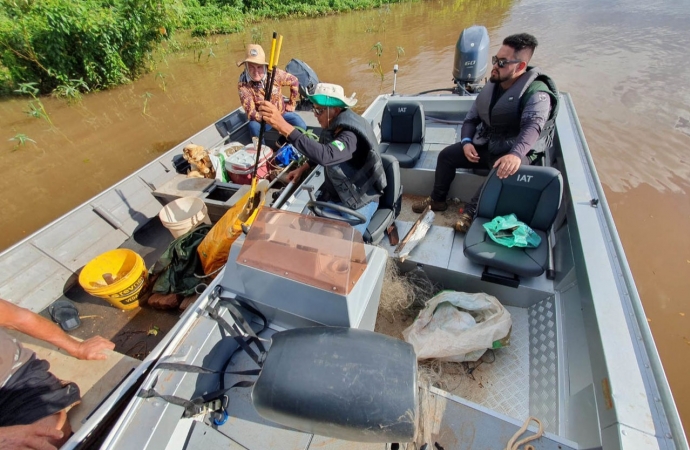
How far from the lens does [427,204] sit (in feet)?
10.2

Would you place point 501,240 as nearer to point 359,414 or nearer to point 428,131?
point 359,414

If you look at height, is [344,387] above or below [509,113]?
below

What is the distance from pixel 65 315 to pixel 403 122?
3.86 m

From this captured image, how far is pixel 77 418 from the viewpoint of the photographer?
1771 millimetres

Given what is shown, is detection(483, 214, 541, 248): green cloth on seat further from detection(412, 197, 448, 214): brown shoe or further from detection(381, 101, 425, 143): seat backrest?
detection(381, 101, 425, 143): seat backrest

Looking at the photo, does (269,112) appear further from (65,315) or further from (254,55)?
(65,315)

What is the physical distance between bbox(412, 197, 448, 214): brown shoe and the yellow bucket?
106 inches

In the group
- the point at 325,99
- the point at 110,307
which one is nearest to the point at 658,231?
the point at 325,99

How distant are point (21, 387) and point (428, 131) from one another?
14.2ft

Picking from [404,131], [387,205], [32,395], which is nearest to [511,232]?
[387,205]

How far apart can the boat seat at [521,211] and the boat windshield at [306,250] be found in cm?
106

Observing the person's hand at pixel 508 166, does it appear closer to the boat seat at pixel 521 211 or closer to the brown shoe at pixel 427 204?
the boat seat at pixel 521 211

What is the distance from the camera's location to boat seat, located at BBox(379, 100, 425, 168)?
3.34 metres

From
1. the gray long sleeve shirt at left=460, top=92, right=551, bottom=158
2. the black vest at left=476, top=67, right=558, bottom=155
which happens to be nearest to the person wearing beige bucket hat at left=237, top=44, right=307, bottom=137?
the black vest at left=476, top=67, right=558, bottom=155
